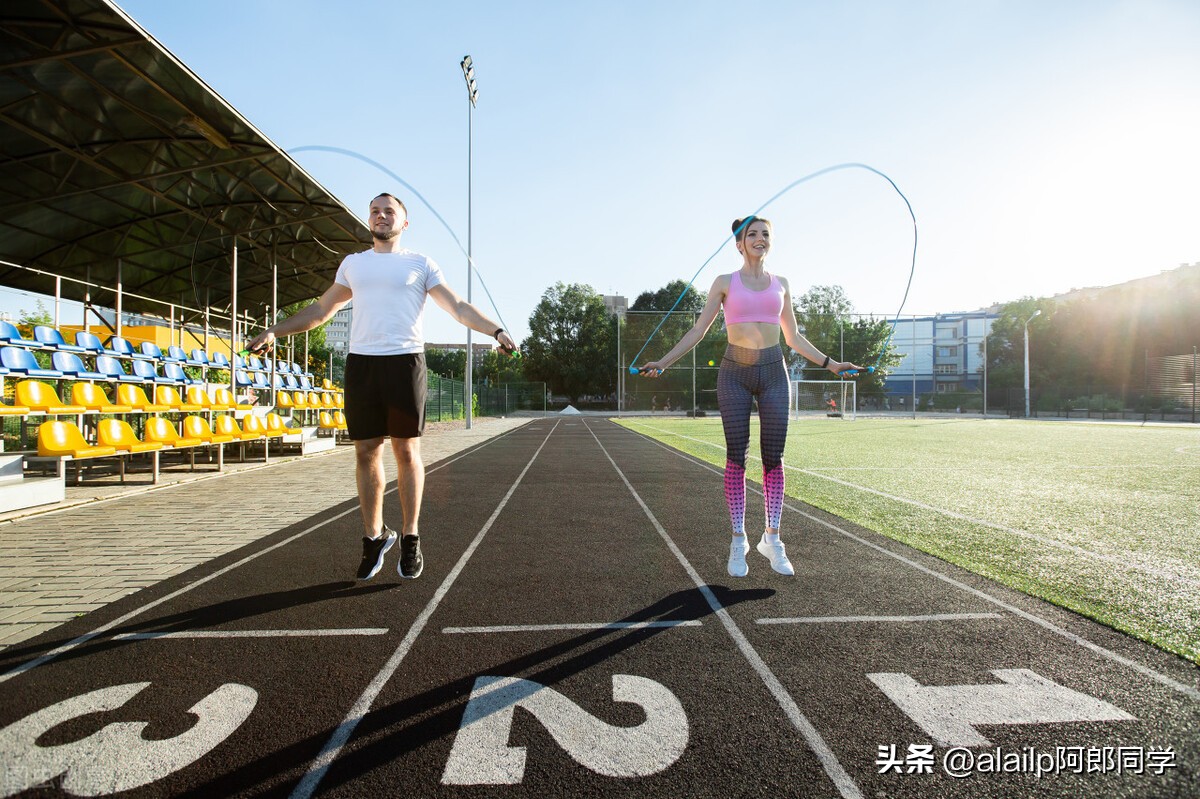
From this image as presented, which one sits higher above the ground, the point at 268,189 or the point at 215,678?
the point at 268,189

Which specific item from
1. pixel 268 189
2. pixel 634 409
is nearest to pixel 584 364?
pixel 634 409

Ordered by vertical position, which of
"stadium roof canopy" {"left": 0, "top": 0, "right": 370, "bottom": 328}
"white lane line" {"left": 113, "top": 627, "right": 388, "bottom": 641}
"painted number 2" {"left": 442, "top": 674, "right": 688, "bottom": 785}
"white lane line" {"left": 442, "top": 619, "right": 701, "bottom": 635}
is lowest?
"white lane line" {"left": 442, "top": 619, "right": 701, "bottom": 635}

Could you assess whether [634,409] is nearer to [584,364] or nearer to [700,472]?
[584,364]

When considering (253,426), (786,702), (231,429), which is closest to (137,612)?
(786,702)

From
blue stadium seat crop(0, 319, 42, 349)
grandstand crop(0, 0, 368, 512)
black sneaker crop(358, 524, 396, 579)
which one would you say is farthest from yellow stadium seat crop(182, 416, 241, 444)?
black sneaker crop(358, 524, 396, 579)

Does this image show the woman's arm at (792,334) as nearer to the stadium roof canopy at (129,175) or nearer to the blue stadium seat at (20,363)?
the stadium roof canopy at (129,175)

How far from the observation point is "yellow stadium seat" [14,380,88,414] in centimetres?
712

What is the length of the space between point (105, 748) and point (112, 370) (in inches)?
385

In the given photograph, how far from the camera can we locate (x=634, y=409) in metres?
42.8

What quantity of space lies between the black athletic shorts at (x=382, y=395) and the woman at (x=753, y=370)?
139cm

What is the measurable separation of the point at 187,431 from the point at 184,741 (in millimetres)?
8207

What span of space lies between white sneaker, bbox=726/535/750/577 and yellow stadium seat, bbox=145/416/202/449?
751 cm

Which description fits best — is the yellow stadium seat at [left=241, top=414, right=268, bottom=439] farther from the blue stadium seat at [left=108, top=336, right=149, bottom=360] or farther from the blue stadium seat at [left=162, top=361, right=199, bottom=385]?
the blue stadium seat at [left=108, top=336, right=149, bottom=360]

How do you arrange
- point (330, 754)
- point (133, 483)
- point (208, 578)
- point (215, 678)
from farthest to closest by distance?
point (133, 483) → point (208, 578) → point (215, 678) → point (330, 754)
